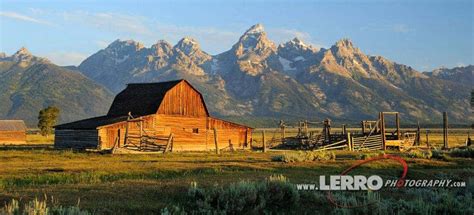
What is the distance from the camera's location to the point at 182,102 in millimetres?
50406

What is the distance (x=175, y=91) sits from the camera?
50156 mm

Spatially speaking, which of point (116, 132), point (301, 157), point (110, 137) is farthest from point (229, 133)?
point (301, 157)

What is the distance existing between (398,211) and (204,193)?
4681 millimetres

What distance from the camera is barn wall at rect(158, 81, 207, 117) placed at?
48.6 meters

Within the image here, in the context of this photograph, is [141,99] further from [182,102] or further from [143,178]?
[143,178]

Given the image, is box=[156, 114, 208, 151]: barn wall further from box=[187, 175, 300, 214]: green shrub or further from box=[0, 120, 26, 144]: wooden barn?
box=[0, 120, 26, 144]: wooden barn

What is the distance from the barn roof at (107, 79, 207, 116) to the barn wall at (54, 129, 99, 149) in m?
6.68

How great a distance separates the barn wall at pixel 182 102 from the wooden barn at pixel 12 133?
35360 mm

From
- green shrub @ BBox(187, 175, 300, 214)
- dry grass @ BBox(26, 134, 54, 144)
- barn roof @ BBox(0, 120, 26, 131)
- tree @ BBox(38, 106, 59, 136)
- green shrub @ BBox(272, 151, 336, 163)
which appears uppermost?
tree @ BBox(38, 106, 59, 136)

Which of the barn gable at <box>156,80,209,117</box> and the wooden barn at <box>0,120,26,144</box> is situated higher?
the barn gable at <box>156,80,209,117</box>

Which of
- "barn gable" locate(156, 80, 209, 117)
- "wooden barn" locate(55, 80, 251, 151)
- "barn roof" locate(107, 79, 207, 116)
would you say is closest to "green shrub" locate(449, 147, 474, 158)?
"wooden barn" locate(55, 80, 251, 151)

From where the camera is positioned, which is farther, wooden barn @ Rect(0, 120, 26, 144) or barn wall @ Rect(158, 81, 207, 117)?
wooden barn @ Rect(0, 120, 26, 144)

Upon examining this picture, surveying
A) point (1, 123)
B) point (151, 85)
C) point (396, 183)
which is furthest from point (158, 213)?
point (1, 123)

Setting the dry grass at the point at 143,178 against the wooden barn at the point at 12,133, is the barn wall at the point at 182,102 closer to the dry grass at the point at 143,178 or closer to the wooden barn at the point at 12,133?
the dry grass at the point at 143,178
